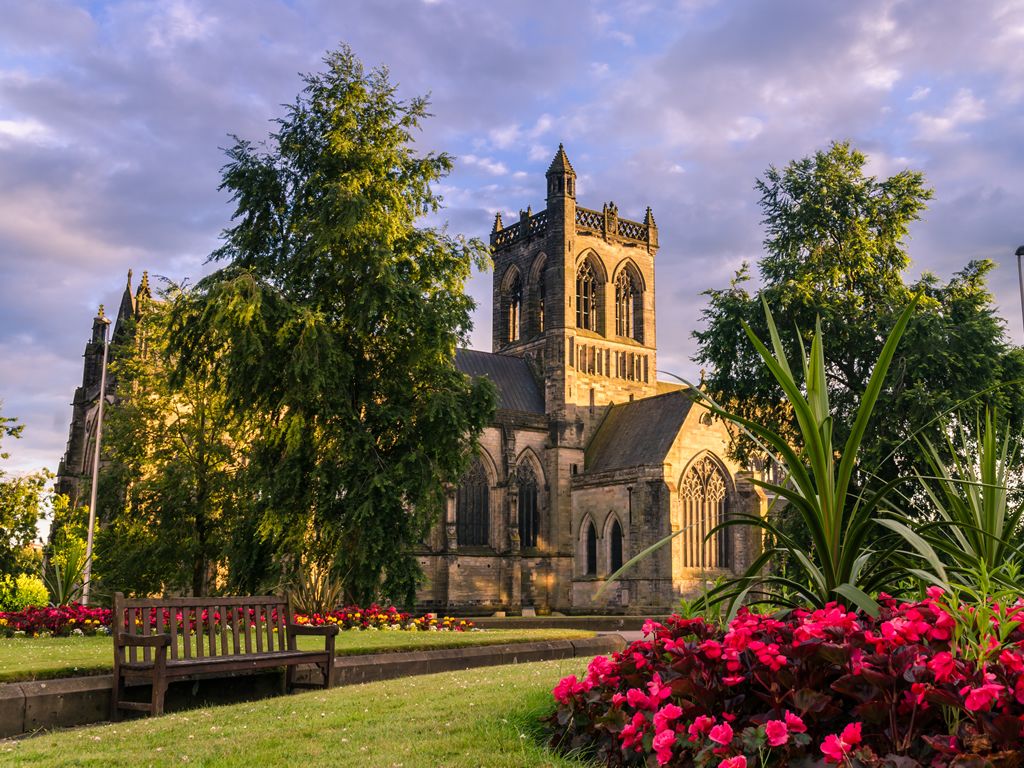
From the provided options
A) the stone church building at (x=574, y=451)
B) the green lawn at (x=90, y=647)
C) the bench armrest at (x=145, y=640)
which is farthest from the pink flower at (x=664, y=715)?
the stone church building at (x=574, y=451)

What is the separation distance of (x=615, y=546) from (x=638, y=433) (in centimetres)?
525

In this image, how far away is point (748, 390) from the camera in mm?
25625

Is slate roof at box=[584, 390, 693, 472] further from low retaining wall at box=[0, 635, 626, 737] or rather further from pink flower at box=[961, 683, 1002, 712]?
pink flower at box=[961, 683, 1002, 712]

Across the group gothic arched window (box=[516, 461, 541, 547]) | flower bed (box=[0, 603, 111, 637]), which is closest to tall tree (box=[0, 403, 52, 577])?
flower bed (box=[0, 603, 111, 637])

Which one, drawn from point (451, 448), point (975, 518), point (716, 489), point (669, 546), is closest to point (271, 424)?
point (451, 448)

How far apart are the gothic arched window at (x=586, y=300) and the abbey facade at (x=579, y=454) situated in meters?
0.08

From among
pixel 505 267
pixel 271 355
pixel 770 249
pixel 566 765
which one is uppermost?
pixel 505 267

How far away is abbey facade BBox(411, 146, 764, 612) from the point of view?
41781 millimetres

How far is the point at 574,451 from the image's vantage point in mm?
46688

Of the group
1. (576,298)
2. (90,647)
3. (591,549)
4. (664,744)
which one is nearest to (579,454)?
(591,549)

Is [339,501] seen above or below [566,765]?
Result: above

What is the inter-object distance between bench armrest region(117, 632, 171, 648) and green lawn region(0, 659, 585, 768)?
2.17 ft

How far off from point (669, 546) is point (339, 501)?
22824 mm

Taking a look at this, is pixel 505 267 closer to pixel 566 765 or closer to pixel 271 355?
pixel 271 355
